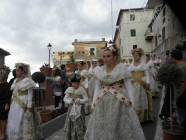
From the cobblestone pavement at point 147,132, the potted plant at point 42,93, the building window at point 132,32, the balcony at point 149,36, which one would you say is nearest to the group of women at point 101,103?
the cobblestone pavement at point 147,132

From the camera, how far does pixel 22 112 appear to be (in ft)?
27.9

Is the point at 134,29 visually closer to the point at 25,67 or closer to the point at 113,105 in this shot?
the point at 25,67

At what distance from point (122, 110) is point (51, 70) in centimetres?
1386

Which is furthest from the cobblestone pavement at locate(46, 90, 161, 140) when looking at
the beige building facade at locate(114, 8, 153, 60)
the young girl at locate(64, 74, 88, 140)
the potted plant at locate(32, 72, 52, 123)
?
the beige building facade at locate(114, 8, 153, 60)

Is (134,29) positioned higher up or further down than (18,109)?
higher up

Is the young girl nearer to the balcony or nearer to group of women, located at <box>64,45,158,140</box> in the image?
group of women, located at <box>64,45,158,140</box>

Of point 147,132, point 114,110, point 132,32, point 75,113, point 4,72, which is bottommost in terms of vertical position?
point 147,132

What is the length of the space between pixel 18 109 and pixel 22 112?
10 cm

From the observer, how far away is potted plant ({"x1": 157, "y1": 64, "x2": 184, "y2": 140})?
6.28 metres

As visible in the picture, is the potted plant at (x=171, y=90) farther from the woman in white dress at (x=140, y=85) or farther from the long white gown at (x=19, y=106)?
the woman in white dress at (x=140, y=85)

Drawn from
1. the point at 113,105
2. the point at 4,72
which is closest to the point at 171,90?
the point at 113,105

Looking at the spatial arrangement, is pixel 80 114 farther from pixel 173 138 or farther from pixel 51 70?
pixel 51 70

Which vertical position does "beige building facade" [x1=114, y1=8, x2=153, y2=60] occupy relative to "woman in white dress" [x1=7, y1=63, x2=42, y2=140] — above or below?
above

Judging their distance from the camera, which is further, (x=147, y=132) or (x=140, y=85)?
(x=140, y=85)
